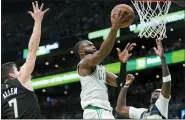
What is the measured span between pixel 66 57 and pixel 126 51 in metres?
18.1

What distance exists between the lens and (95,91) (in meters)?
4.62

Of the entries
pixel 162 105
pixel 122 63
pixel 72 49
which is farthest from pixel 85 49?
pixel 72 49

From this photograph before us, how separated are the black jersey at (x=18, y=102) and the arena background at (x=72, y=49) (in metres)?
12.4

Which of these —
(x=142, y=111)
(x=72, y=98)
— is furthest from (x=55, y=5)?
(x=142, y=111)

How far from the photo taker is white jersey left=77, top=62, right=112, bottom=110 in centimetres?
461

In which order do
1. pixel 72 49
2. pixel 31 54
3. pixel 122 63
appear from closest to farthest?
pixel 31 54
pixel 122 63
pixel 72 49

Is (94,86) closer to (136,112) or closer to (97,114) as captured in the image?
(97,114)

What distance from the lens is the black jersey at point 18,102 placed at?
401cm

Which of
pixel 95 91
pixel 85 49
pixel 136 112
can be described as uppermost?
pixel 85 49

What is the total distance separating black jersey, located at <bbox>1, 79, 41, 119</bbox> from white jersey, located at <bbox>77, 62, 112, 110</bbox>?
72 centimetres

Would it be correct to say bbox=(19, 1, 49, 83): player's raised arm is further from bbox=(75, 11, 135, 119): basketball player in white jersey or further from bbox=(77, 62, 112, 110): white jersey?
bbox=(77, 62, 112, 110): white jersey

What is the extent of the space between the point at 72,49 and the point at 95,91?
55.6 ft

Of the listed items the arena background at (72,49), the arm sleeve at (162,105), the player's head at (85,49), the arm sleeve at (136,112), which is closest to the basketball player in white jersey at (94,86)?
the player's head at (85,49)

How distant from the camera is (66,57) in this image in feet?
74.8
